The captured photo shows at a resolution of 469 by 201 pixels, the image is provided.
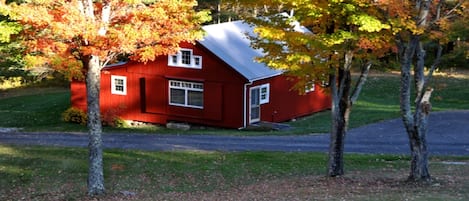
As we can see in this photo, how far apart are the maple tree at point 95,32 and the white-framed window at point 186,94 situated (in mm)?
15262

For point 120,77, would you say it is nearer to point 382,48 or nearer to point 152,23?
point 152,23

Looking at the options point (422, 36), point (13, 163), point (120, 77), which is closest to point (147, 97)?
point (120, 77)

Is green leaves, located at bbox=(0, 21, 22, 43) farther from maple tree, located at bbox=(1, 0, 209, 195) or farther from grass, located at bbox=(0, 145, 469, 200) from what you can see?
grass, located at bbox=(0, 145, 469, 200)

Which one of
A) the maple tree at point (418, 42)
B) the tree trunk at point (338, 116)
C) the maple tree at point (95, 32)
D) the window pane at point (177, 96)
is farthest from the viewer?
the window pane at point (177, 96)

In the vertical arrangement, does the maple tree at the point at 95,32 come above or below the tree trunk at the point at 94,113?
above

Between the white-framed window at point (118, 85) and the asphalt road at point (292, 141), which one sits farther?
Result: the white-framed window at point (118, 85)

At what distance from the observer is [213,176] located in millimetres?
20328

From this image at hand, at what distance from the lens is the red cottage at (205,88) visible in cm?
3294

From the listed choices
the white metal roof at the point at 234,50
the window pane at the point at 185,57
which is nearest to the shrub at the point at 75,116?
the window pane at the point at 185,57

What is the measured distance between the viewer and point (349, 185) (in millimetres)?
17031

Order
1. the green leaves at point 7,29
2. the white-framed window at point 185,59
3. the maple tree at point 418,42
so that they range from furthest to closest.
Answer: the white-framed window at point 185,59 < the green leaves at point 7,29 < the maple tree at point 418,42

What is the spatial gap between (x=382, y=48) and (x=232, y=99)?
16344 mm

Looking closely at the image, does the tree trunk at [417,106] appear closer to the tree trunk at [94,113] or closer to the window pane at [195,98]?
the tree trunk at [94,113]

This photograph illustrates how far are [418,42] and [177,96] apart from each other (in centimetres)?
2020
